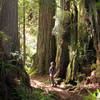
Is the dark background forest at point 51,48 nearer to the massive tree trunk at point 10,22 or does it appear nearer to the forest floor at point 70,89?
the massive tree trunk at point 10,22

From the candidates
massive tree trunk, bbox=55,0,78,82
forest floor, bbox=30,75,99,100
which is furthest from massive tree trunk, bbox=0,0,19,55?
massive tree trunk, bbox=55,0,78,82

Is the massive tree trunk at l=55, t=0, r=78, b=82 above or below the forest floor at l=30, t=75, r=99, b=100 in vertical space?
above

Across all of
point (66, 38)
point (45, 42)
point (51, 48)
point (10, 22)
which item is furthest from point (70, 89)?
point (45, 42)

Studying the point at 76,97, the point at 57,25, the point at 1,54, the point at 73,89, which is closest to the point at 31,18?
the point at 57,25

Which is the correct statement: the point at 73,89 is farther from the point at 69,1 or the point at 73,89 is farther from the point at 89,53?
the point at 69,1

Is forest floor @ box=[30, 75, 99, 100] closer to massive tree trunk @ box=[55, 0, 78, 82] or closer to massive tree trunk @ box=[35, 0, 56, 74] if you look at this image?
massive tree trunk @ box=[55, 0, 78, 82]

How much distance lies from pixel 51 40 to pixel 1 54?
28.4ft

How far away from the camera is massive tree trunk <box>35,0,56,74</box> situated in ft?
46.3

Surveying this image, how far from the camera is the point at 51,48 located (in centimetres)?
1414

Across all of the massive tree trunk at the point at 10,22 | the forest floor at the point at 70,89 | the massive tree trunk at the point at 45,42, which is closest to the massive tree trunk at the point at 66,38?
the forest floor at the point at 70,89

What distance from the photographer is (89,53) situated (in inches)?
409

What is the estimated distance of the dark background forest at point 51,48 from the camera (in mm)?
5572

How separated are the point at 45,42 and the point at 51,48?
0.68 meters

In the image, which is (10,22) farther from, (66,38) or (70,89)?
(66,38)
